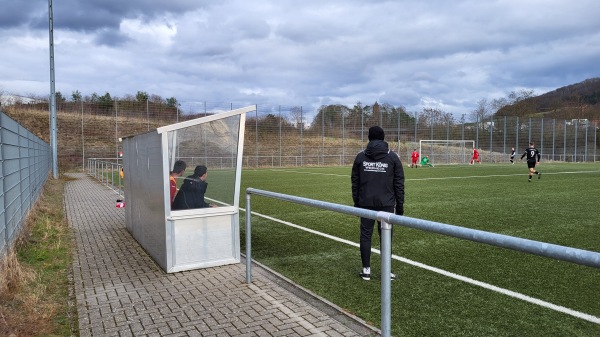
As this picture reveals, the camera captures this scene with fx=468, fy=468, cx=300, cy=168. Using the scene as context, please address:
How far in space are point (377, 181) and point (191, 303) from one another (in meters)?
2.38

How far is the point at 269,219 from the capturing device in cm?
995

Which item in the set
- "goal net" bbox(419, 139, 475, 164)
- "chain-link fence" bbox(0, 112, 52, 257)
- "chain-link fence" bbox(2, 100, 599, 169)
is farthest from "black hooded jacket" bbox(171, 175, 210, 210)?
"goal net" bbox(419, 139, 475, 164)

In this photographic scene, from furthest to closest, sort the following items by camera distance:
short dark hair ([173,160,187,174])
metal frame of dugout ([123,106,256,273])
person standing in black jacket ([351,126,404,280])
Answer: short dark hair ([173,160,187,174])
metal frame of dugout ([123,106,256,273])
person standing in black jacket ([351,126,404,280])

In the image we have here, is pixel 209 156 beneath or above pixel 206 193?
above

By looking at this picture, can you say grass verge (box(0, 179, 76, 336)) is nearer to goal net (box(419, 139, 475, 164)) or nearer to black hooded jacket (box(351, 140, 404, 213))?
black hooded jacket (box(351, 140, 404, 213))

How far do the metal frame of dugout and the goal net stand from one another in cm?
4527

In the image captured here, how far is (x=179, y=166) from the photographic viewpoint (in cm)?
577

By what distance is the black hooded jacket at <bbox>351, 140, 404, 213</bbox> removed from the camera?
208 inches

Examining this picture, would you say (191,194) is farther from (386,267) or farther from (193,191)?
(386,267)

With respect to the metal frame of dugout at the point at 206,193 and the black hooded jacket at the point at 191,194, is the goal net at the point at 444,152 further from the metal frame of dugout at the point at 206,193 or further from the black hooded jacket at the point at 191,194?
the black hooded jacket at the point at 191,194

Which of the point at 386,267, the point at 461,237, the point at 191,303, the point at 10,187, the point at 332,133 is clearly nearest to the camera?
the point at 461,237

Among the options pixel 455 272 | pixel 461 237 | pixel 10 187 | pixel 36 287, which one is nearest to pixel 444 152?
pixel 455 272

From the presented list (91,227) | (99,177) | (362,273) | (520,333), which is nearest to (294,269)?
(362,273)

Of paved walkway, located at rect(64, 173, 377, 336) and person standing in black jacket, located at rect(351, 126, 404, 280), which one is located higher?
person standing in black jacket, located at rect(351, 126, 404, 280)
